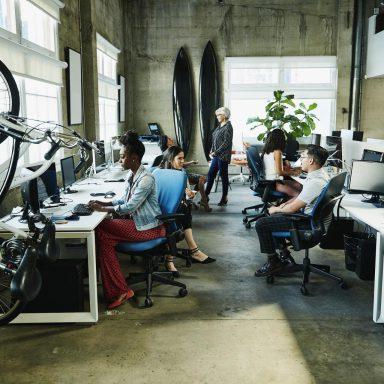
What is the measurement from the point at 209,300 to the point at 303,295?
72 centimetres

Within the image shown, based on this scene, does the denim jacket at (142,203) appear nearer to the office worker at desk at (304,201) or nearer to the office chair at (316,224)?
the office worker at desk at (304,201)

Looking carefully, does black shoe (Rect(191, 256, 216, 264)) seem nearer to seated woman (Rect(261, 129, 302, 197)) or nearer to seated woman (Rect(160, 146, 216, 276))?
seated woman (Rect(160, 146, 216, 276))

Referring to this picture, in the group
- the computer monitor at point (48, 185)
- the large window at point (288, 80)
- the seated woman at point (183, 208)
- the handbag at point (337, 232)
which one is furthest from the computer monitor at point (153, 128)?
the computer monitor at point (48, 185)

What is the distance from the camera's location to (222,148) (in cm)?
694

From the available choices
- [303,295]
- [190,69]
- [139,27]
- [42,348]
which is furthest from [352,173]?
[139,27]

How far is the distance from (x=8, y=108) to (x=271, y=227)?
235cm

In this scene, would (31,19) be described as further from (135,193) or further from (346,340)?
(346,340)

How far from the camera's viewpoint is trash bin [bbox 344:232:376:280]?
3746mm

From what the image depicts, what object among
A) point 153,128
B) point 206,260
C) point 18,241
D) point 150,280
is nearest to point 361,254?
point 206,260

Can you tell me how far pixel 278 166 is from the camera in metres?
5.40

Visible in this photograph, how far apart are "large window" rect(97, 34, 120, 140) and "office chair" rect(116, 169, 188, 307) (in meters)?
3.86

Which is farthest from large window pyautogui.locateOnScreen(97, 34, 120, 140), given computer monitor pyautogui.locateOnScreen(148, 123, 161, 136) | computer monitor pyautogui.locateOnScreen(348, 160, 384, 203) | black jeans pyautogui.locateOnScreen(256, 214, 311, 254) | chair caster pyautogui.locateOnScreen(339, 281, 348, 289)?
chair caster pyautogui.locateOnScreen(339, 281, 348, 289)

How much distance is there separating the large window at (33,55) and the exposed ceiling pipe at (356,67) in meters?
5.87

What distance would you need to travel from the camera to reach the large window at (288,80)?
9.20m
